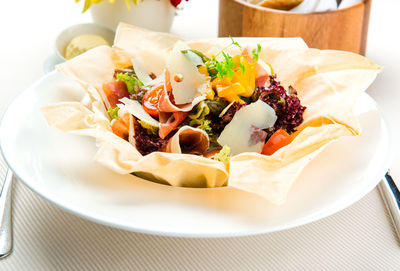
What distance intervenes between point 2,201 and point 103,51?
18.6 inches

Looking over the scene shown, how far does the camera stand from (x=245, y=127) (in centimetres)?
112

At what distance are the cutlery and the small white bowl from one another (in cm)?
104

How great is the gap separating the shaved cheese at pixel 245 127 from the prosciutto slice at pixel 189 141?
0.12 feet

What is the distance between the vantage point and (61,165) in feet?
3.59

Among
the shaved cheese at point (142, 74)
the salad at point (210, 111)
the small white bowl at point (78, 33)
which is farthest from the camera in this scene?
the small white bowl at point (78, 33)

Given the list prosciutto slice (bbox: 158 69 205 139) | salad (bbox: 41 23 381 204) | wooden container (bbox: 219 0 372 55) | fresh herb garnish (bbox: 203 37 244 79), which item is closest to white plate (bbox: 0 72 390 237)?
salad (bbox: 41 23 381 204)

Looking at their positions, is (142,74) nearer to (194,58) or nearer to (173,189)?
(194,58)

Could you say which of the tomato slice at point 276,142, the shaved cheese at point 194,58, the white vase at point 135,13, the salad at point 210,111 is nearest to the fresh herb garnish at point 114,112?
the salad at point 210,111

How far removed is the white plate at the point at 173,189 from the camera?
92 cm

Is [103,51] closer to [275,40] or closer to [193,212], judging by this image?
[275,40]

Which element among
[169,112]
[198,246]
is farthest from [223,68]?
[198,246]

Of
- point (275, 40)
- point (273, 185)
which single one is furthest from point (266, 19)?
point (273, 185)

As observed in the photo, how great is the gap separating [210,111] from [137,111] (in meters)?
0.16

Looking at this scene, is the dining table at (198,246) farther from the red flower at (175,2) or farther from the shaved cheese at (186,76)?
the red flower at (175,2)
